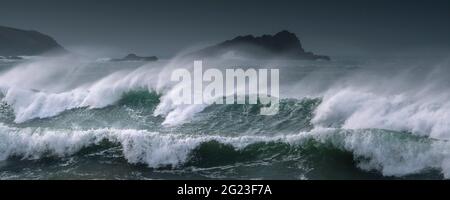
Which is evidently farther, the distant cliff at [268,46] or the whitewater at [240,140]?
the distant cliff at [268,46]

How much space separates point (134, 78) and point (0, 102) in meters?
5.69

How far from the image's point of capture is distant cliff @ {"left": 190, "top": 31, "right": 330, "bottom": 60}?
91812mm

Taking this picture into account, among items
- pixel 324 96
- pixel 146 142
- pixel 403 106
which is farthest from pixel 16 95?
pixel 403 106

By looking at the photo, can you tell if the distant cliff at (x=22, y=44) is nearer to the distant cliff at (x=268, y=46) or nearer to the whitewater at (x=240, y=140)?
the distant cliff at (x=268, y=46)

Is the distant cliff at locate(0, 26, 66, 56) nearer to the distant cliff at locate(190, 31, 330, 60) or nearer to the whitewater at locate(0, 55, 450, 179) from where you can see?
the distant cliff at locate(190, 31, 330, 60)

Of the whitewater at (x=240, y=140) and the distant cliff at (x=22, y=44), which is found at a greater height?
the distant cliff at (x=22, y=44)

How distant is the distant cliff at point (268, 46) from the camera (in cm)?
9181

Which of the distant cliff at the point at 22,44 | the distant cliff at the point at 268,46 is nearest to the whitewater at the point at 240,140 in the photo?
the distant cliff at the point at 268,46

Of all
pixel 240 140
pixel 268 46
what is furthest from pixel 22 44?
pixel 240 140

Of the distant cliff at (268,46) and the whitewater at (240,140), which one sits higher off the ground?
the distant cliff at (268,46)

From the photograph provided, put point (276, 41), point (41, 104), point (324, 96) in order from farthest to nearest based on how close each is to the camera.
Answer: point (276, 41) < point (41, 104) < point (324, 96)

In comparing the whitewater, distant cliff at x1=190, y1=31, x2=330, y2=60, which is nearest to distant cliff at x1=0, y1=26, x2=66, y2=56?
distant cliff at x1=190, y1=31, x2=330, y2=60

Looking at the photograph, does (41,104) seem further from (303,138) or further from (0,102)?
(303,138)
